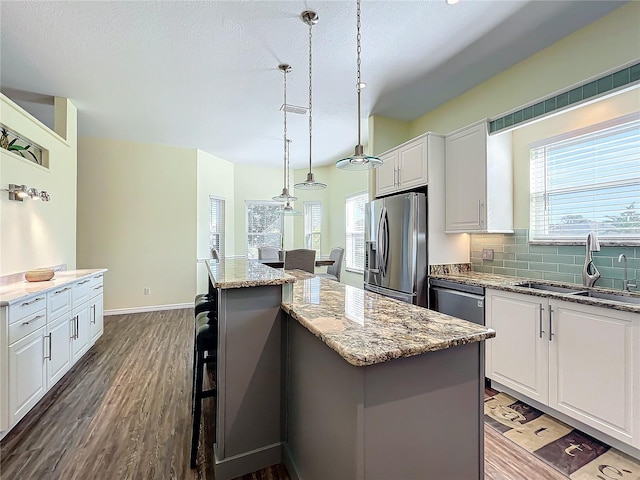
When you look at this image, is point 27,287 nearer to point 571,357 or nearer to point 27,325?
point 27,325

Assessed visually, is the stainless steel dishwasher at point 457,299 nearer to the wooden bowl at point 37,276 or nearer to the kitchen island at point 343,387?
the kitchen island at point 343,387

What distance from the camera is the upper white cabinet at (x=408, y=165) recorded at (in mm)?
3180

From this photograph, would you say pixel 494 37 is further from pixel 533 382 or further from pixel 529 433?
pixel 529 433

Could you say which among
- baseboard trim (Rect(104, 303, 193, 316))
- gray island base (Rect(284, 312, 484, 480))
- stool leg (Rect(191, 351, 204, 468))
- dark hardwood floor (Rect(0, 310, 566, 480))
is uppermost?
gray island base (Rect(284, 312, 484, 480))

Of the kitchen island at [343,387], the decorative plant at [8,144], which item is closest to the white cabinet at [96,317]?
the decorative plant at [8,144]

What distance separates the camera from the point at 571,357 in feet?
6.50

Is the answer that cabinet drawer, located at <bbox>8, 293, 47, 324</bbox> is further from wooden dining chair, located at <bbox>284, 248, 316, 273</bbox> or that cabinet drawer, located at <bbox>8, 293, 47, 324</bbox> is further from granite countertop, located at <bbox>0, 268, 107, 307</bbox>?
wooden dining chair, located at <bbox>284, 248, 316, 273</bbox>

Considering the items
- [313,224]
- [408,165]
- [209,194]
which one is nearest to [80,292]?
[209,194]

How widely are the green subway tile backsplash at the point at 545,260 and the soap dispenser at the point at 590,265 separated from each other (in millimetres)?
65

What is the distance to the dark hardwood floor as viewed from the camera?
1683 mm

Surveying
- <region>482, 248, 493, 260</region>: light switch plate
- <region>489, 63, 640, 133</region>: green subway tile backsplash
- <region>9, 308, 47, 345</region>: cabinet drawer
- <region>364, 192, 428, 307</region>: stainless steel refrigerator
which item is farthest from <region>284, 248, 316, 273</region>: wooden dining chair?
<region>489, 63, 640, 133</region>: green subway tile backsplash

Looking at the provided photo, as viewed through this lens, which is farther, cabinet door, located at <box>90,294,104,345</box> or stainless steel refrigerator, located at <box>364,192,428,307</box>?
cabinet door, located at <box>90,294,104,345</box>

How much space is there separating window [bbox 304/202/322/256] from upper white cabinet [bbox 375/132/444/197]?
3.21 metres

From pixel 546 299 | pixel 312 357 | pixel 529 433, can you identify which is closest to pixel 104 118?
pixel 312 357
